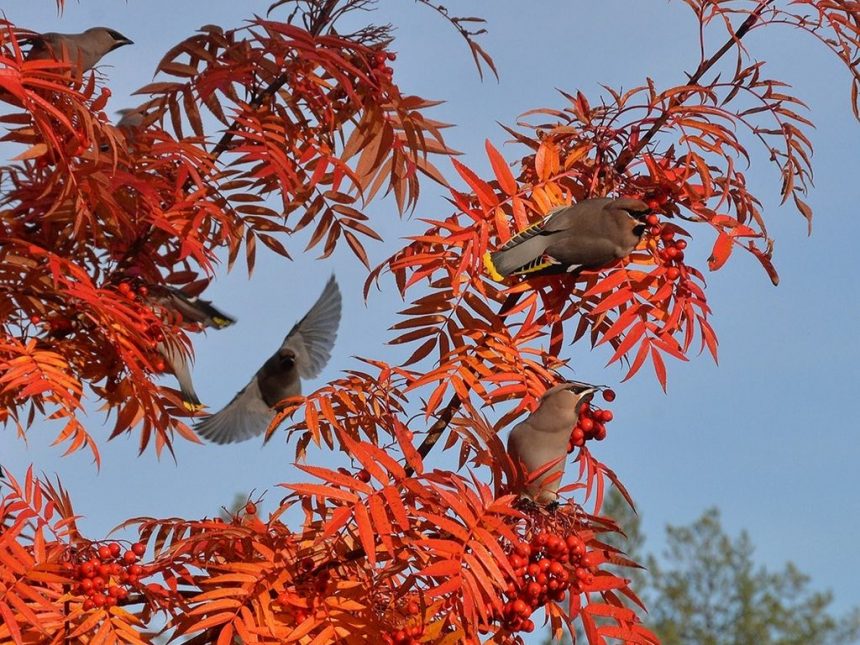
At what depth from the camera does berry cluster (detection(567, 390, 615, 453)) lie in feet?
11.1

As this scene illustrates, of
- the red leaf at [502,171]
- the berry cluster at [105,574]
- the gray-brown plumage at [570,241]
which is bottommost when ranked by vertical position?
the berry cluster at [105,574]

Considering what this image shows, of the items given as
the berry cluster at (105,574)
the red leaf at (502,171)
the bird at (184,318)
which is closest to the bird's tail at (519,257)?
the red leaf at (502,171)

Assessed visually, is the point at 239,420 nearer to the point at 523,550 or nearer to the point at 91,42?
the point at 91,42

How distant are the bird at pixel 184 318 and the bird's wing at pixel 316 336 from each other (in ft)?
6.55

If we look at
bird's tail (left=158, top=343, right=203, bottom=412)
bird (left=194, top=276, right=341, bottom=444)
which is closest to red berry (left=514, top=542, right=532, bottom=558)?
bird's tail (left=158, top=343, right=203, bottom=412)

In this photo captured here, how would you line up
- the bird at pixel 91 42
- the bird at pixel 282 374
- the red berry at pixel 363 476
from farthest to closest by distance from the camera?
the bird at pixel 282 374 < the bird at pixel 91 42 < the red berry at pixel 363 476

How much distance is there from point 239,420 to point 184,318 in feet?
7.84

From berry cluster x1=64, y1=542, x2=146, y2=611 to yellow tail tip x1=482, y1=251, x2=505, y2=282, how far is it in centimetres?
128

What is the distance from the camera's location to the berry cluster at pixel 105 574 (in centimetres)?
310

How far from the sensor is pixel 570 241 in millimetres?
3266

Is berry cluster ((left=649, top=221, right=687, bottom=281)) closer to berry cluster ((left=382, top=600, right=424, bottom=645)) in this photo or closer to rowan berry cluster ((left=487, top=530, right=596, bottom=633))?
rowan berry cluster ((left=487, top=530, right=596, bottom=633))

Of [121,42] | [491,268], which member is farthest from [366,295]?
[121,42]

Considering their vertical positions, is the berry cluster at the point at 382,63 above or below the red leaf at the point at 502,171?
above

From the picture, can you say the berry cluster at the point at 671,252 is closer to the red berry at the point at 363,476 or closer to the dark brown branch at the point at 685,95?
the dark brown branch at the point at 685,95
